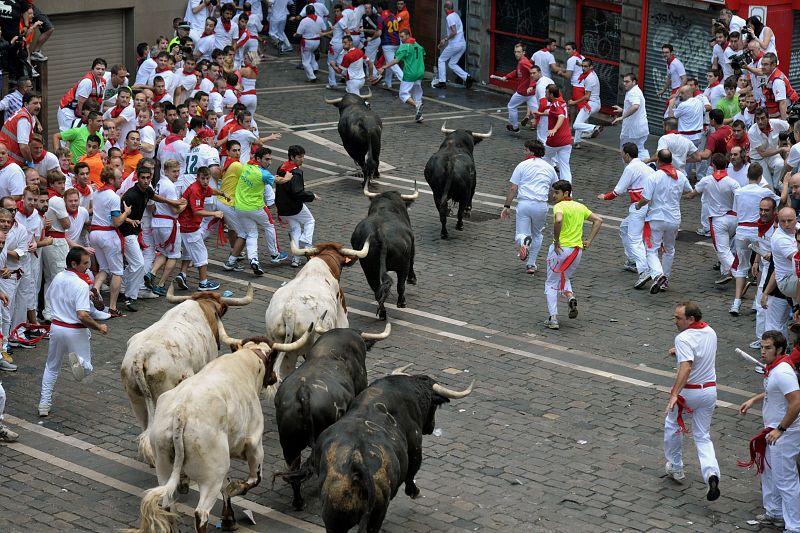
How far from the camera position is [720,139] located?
20547mm

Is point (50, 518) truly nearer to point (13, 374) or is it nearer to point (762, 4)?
point (13, 374)

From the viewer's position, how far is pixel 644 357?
1579cm

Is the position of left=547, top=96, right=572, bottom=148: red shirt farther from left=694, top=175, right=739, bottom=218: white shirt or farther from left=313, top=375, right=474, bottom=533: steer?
left=313, top=375, right=474, bottom=533: steer

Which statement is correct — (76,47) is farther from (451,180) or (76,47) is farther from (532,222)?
(532,222)

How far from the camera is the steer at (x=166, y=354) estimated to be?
12.2 metres

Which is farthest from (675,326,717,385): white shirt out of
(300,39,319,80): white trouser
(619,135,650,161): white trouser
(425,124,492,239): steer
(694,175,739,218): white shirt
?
(300,39,319,80): white trouser

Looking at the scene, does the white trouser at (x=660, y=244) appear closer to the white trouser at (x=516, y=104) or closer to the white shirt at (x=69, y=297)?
the white shirt at (x=69, y=297)

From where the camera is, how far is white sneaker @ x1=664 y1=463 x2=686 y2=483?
40.8 feet

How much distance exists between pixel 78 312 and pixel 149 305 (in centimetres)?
387

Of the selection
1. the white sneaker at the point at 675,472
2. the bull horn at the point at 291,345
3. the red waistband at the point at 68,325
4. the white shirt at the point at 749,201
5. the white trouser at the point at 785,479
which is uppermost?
the white shirt at the point at 749,201

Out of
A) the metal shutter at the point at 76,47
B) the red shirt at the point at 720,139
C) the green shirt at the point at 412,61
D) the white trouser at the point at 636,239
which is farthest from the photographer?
the green shirt at the point at 412,61

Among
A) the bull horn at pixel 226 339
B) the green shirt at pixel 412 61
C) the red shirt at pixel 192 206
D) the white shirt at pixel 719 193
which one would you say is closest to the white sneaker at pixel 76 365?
the bull horn at pixel 226 339

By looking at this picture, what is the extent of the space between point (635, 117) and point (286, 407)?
43.9 ft

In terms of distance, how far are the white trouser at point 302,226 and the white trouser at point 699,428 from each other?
25.4 feet
